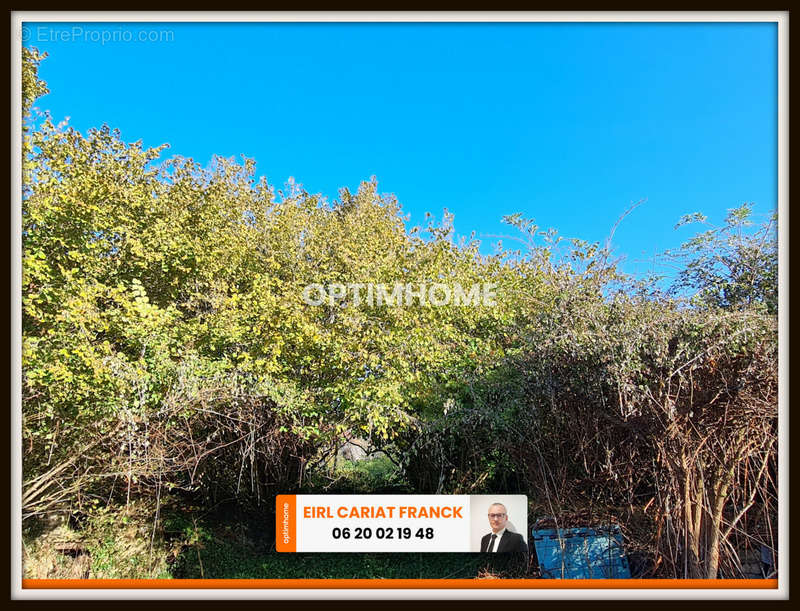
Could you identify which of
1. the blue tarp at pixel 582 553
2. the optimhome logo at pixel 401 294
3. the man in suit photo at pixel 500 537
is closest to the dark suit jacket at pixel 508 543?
the man in suit photo at pixel 500 537

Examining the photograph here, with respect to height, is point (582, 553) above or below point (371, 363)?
below

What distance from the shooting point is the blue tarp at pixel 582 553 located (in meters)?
3.39

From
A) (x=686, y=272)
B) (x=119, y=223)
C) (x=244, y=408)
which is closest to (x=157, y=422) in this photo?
(x=244, y=408)

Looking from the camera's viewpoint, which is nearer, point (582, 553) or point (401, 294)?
point (582, 553)

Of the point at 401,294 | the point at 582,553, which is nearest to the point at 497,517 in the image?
the point at 582,553

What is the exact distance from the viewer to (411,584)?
3039 mm

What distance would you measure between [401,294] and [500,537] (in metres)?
2.37

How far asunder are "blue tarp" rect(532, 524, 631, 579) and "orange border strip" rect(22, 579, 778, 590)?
314 mm

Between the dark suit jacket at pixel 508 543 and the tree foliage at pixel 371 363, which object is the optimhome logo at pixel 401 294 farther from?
the dark suit jacket at pixel 508 543

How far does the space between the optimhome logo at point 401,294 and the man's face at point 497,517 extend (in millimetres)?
1969

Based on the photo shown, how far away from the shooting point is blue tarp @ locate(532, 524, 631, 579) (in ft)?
11.1

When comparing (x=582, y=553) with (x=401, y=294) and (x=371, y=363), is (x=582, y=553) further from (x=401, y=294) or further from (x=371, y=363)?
(x=401, y=294)

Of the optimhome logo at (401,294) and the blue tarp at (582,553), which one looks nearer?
the blue tarp at (582,553)
